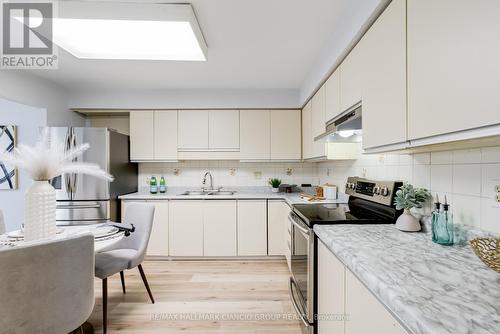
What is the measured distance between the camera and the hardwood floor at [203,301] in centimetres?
182

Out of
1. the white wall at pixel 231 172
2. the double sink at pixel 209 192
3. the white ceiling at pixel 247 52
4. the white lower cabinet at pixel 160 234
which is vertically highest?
the white ceiling at pixel 247 52

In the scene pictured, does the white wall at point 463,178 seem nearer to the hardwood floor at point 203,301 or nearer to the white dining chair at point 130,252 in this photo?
the hardwood floor at point 203,301

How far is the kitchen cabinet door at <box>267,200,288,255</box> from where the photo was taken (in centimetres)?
305

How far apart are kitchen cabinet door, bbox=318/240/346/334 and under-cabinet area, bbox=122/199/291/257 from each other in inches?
66.4

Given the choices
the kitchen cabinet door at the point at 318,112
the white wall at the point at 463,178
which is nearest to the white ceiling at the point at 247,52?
the kitchen cabinet door at the point at 318,112

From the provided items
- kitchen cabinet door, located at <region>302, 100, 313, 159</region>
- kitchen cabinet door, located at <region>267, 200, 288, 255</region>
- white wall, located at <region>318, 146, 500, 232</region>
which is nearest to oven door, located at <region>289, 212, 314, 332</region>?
white wall, located at <region>318, 146, 500, 232</region>

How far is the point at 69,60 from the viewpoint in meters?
2.40

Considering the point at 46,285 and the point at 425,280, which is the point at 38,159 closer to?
the point at 46,285

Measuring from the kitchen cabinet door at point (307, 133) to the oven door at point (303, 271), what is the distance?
1.18 metres

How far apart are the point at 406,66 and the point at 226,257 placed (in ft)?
9.27

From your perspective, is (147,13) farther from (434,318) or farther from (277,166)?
(277,166)

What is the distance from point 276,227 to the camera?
10.1ft

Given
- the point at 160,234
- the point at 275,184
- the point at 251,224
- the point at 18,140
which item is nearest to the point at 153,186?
the point at 160,234

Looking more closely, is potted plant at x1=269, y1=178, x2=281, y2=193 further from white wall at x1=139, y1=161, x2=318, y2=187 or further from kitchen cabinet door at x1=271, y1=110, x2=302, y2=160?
kitchen cabinet door at x1=271, y1=110, x2=302, y2=160
